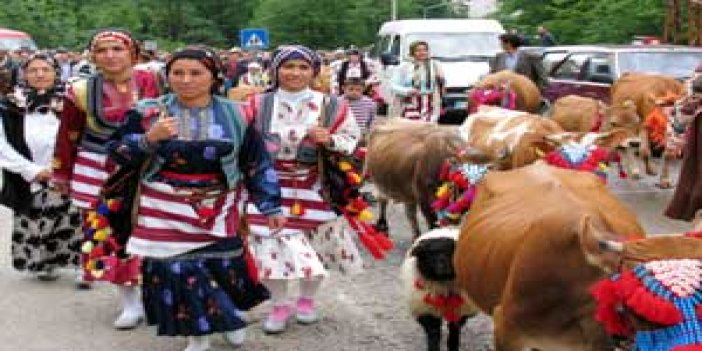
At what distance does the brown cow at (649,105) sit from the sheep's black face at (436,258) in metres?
6.54

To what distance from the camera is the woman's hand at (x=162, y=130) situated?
5.50 meters

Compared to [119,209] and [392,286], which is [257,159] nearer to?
[119,209]

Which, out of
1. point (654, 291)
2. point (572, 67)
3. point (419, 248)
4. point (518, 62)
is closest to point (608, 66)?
point (572, 67)

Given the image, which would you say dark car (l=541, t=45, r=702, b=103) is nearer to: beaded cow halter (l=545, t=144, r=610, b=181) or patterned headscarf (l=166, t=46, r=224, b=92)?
beaded cow halter (l=545, t=144, r=610, b=181)

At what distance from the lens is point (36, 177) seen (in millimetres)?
7719

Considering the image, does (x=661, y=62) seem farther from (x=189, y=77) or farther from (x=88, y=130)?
(x=189, y=77)

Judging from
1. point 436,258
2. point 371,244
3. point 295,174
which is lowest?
point 371,244

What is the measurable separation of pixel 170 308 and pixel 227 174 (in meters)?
0.75

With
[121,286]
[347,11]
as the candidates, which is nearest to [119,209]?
[121,286]

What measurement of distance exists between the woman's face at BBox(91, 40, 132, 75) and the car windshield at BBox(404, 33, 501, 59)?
13367mm

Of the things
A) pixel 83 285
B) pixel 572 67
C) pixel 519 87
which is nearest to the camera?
pixel 83 285

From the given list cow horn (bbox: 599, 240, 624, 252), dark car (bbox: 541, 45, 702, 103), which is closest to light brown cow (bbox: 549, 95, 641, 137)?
dark car (bbox: 541, 45, 702, 103)

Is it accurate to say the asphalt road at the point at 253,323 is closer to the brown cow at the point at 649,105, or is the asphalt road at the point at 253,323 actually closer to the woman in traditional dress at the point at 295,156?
the woman in traditional dress at the point at 295,156

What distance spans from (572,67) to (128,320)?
11.1 metres
